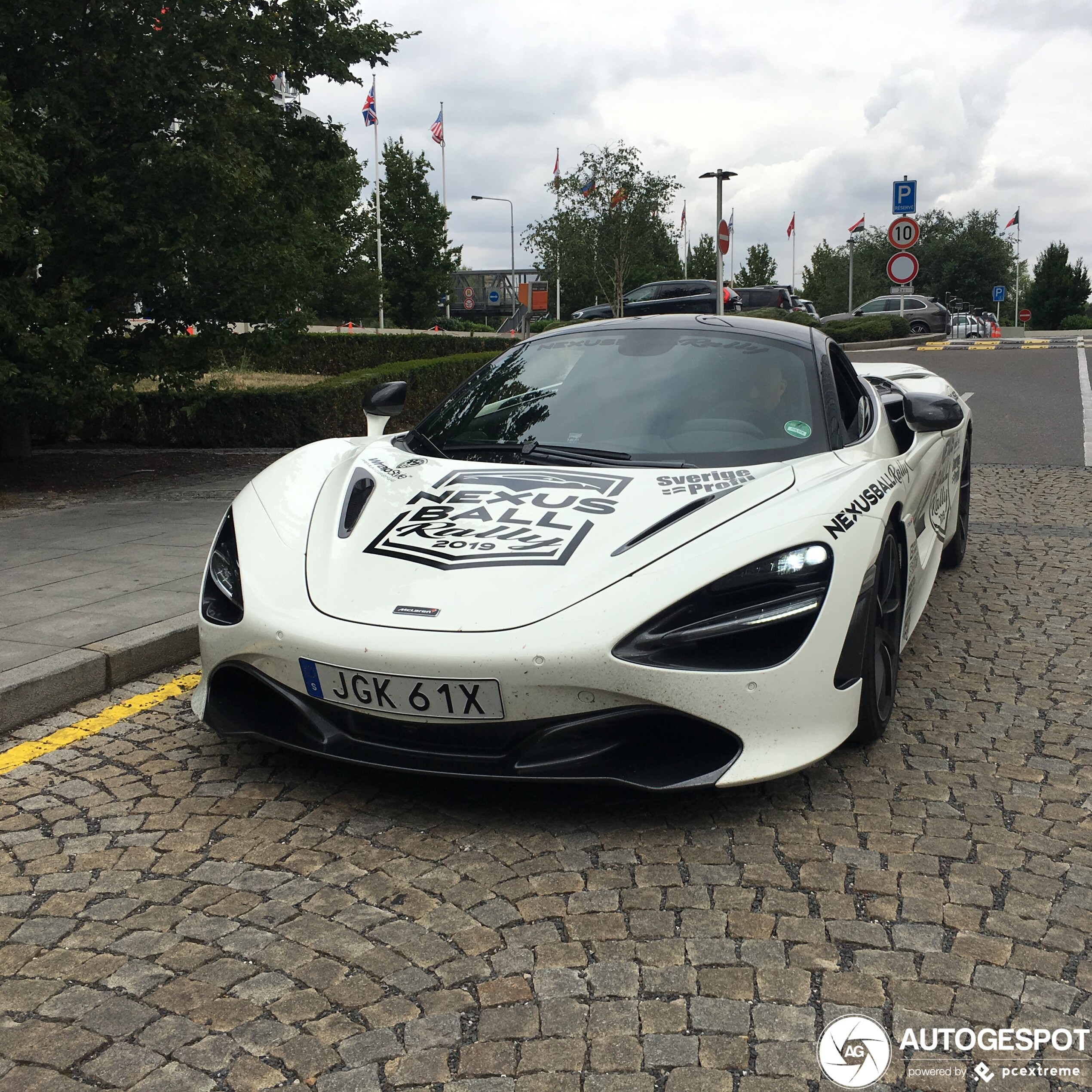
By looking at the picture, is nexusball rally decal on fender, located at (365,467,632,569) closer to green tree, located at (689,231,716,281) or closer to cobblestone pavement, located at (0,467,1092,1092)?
cobblestone pavement, located at (0,467,1092,1092)

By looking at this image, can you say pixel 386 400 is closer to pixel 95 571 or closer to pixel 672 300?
pixel 95 571

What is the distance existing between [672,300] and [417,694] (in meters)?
24.4

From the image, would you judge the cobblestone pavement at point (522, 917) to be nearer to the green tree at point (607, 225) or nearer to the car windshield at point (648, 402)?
the car windshield at point (648, 402)

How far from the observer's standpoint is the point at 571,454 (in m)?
3.84

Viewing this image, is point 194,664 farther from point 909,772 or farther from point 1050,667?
point 1050,667

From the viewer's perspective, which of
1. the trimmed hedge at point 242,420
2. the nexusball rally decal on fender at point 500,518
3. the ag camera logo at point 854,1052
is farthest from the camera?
the trimmed hedge at point 242,420

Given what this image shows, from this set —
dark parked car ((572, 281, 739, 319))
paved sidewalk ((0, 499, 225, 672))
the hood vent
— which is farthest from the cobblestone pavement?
dark parked car ((572, 281, 739, 319))

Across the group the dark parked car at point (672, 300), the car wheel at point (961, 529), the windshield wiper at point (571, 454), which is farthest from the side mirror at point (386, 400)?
the dark parked car at point (672, 300)

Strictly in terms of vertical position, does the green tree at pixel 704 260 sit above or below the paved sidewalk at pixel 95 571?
above

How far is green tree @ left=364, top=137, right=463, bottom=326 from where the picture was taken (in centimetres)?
4459

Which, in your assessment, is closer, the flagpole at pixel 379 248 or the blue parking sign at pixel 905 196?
the blue parking sign at pixel 905 196

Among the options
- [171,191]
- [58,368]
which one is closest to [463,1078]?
[58,368]

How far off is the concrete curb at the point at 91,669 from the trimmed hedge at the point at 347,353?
424 inches

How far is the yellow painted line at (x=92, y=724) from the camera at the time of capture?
3693 millimetres
